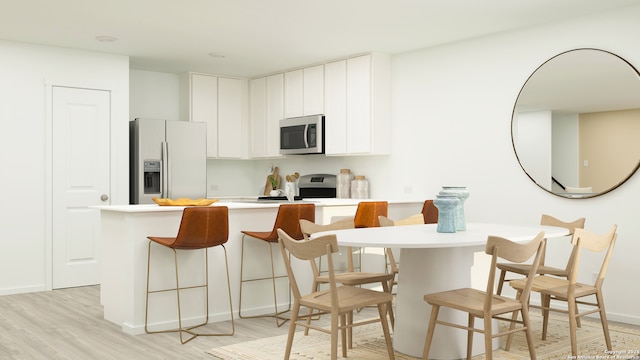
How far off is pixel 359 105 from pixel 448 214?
298cm

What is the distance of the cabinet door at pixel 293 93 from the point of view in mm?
7234

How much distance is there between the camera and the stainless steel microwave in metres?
6.91

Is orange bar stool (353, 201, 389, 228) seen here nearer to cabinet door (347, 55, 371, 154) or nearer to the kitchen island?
the kitchen island

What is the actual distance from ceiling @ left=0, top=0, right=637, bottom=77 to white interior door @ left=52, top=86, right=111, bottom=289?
597 mm

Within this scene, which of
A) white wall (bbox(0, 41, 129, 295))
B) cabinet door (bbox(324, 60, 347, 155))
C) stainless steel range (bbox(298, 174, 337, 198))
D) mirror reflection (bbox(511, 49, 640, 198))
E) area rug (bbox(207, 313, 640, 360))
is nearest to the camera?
area rug (bbox(207, 313, 640, 360))

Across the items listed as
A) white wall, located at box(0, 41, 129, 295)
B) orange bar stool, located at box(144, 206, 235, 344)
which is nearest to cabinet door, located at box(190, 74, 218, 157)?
white wall, located at box(0, 41, 129, 295)

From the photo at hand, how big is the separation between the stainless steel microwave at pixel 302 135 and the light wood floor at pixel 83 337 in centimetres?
269

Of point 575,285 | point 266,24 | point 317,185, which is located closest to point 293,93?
point 317,185

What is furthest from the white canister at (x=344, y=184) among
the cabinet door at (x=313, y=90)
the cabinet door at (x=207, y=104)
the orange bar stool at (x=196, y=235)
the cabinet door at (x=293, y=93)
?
the orange bar stool at (x=196, y=235)

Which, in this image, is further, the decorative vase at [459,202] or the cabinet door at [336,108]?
the cabinet door at [336,108]

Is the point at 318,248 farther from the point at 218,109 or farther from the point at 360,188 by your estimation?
the point at 218,109

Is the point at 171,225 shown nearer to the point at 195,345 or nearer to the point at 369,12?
the point at 195,345

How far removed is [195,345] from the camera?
3.96 m

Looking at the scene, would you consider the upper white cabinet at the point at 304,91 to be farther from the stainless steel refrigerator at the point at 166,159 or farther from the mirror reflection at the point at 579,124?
the mirror reflection at the point at 579,124
